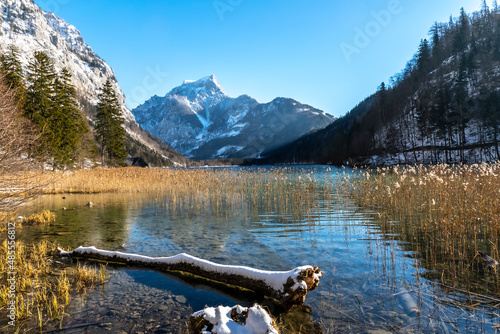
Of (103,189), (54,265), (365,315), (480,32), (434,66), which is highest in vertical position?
(480,32)

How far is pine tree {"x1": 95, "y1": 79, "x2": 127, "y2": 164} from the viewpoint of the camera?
45.9m

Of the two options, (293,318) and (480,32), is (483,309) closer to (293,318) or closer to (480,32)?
(293,318)

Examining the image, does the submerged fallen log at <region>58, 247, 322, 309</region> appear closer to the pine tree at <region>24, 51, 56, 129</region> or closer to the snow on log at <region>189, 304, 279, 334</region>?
the snow on log at <region>189, 304, 279, 334</region>

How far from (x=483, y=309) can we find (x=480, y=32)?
11953cm

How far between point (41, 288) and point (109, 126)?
4778cm

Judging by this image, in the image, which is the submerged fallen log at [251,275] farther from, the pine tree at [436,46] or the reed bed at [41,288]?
the pine tree at [436,46]

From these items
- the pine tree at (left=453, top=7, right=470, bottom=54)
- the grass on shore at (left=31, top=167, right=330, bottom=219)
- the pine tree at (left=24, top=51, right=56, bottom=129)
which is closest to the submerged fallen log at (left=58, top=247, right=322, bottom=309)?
the grass on shore at (left=31, top=167, right=330, bottom=219)

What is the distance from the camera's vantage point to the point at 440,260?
6.84 metres

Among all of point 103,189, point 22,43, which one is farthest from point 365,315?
point 22,43

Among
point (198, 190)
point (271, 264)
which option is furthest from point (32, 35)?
point (271, 264)

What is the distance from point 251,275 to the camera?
507 centimetres

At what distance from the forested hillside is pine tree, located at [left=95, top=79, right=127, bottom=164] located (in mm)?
64120

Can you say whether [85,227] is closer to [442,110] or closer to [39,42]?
[442,110]

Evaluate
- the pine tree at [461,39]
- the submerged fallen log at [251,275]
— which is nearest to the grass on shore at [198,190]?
the submerged fallen log at [251,275]
